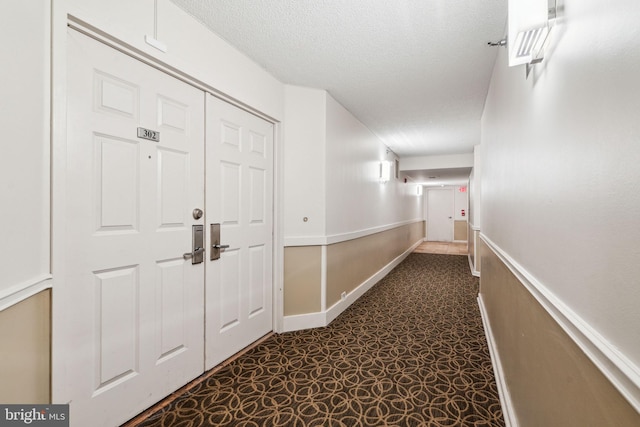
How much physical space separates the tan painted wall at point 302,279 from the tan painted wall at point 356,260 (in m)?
0.18

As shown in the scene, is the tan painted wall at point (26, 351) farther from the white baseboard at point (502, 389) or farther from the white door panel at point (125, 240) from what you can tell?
the white baseboard at point (502, 389)

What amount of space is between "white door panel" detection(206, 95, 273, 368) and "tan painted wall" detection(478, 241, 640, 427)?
205 cm

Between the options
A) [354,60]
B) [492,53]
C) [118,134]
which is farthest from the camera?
[354,60]

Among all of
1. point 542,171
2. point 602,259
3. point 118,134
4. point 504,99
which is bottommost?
point 602,259

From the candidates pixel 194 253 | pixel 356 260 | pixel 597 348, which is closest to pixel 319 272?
pixel 356 260

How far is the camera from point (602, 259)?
73cm

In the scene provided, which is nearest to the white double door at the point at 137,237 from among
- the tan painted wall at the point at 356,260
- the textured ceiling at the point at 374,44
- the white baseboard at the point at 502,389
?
the textured ceiling at the point at 374,44

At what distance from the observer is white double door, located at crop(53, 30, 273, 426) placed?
1509 mm

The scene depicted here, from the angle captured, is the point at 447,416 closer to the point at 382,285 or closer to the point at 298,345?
the point at 298,345

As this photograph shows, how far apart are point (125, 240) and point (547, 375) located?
217 cm

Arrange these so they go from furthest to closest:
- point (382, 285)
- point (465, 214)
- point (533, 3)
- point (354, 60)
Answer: point (465, 214) → point (382, 285) → point (354, 60) → point (533, 3)

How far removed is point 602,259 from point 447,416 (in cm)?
160

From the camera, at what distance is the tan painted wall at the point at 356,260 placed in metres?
3.47

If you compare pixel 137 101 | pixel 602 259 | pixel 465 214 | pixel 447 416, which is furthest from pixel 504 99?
pixel 465 214
